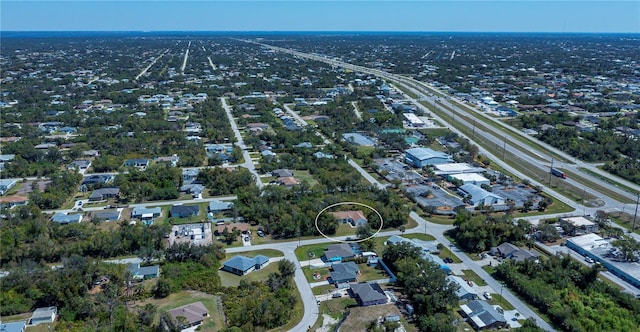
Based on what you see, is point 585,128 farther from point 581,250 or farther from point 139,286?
point 139,286

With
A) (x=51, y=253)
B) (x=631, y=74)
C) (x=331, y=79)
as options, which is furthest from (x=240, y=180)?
(x=631, y=74)

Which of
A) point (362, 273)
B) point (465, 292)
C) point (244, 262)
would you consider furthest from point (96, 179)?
point (465, 292)

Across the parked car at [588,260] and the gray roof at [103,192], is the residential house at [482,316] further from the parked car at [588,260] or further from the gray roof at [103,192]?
the gray roof at [103,192]

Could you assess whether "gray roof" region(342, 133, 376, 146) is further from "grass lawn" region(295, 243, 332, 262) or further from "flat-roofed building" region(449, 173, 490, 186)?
"grass lawn" region(295, 243, 332, 262)

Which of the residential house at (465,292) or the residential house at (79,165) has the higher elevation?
the residential house at (79,165)

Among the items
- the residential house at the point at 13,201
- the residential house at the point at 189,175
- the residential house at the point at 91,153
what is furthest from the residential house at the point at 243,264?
the residential house at the point at 91,153

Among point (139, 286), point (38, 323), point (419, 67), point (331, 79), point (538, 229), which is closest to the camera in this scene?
point (38, 323)
